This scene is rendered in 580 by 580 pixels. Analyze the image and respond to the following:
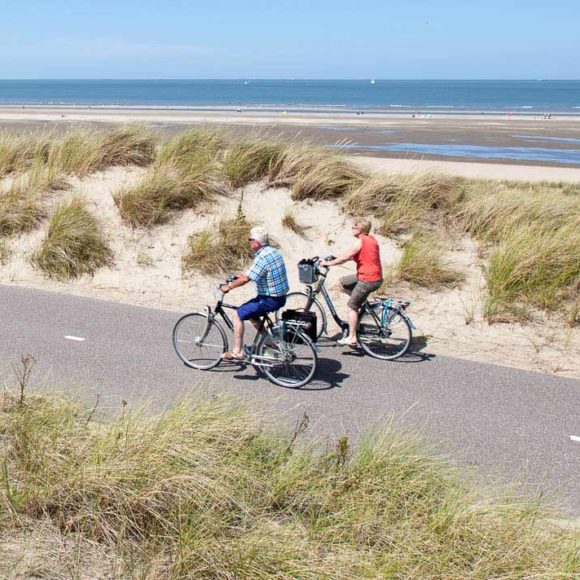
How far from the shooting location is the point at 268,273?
26.9 ft

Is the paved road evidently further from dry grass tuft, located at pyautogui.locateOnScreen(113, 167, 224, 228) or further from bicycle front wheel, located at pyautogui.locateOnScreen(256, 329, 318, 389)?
dry grass tuft, located at pyautogui.locateOnScreen(113, 167, 224, 228)

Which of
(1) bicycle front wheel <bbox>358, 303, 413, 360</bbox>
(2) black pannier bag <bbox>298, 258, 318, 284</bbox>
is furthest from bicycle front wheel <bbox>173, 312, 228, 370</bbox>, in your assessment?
(1) bicycle front wheel <bbox>358, 303, 413, 360</bbox>

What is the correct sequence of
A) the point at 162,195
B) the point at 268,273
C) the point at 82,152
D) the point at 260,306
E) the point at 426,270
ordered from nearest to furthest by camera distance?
the point at 268,273
the point at 260,306
the point at 426,270
the point at 162,195
the point at 82,152

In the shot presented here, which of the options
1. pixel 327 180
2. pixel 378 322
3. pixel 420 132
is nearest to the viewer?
pixel 378 322

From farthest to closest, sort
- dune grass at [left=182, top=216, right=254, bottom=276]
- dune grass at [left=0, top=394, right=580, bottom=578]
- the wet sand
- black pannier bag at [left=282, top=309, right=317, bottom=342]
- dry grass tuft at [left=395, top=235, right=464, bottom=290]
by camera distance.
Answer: the wet sand < dune grass at [left=182, top=216, right=254, bottom=276] < dry grass tuft at [left=395, top=235, right=464, bottom=290] < black pannier bag at [left=282, top=309, right=317, bottom=342] < dune grass at [left=0, top=394, right=580, bottom=578]

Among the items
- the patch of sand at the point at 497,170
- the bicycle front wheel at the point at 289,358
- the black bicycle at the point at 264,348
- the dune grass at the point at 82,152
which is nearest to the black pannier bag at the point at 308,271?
the black bicycle at the point at 264,348

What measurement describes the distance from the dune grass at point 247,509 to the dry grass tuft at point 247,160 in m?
9.92

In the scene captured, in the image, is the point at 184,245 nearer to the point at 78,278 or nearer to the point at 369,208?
the point at 78,278

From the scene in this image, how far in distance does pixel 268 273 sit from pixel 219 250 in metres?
5.21

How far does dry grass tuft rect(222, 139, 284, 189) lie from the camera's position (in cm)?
1543

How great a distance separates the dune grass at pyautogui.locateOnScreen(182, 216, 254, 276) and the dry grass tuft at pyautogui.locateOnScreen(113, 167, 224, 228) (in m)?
1.10

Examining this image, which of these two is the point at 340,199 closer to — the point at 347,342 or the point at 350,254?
the point at 350,254

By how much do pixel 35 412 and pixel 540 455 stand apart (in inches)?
168

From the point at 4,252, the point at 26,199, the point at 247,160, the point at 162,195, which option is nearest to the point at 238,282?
the point at 162,195
